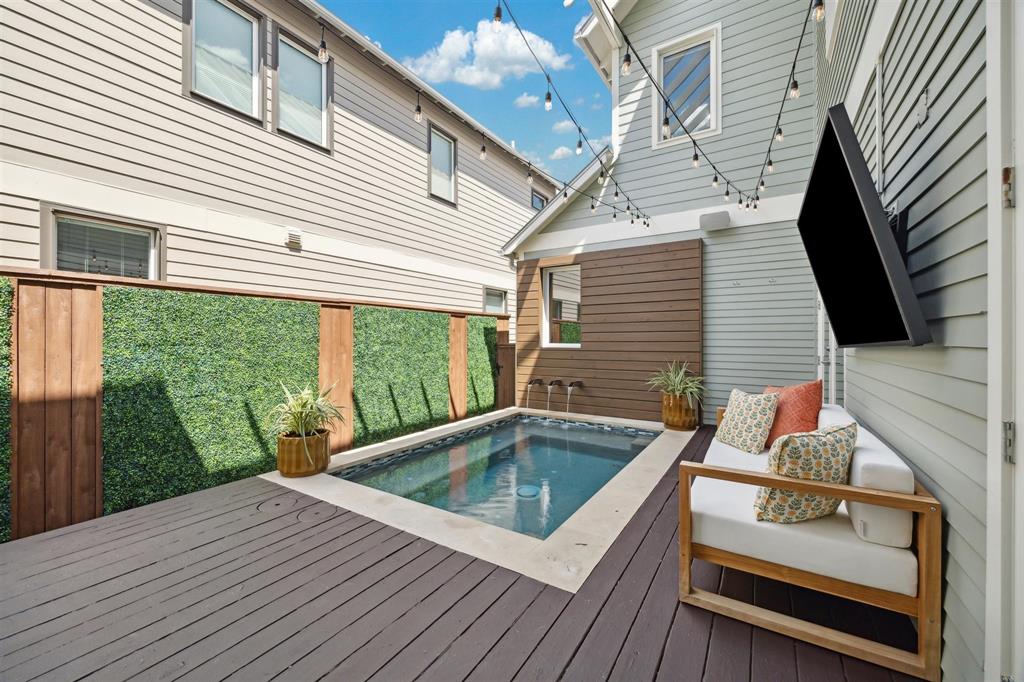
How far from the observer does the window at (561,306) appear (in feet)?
23.4

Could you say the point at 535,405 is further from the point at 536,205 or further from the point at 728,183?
the point at 536,205

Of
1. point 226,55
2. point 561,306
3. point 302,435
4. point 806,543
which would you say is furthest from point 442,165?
point 806,543

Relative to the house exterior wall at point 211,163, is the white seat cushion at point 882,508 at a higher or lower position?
lower

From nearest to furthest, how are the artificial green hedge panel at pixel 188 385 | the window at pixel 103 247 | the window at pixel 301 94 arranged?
the artificial green hedge panel at pixel 188 385
the window at pixel 103 247
the window at pixel 301 94

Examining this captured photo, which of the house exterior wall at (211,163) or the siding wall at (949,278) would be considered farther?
the house exterior wall at (211,163)

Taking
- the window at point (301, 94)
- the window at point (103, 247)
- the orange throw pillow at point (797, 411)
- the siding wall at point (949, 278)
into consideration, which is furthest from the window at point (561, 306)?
the window at point (103, 247)

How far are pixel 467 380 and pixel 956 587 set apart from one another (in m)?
5.47

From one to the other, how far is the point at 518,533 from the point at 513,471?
5.37 feet

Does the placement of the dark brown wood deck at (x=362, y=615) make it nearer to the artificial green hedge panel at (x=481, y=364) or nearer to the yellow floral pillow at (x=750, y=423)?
the yellow floral pillow at (x=750, y=423)

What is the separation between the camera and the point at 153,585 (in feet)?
6.73

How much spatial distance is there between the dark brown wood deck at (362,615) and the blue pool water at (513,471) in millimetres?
860

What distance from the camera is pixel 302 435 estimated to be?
365cm

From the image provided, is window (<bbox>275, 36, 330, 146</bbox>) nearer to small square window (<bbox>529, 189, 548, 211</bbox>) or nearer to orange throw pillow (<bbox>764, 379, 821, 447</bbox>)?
small square window (<bbox>529, 189, 548, 211</bbox>)

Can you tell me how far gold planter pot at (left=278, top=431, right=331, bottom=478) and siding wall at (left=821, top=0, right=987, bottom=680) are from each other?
Answer: 13.0ft
